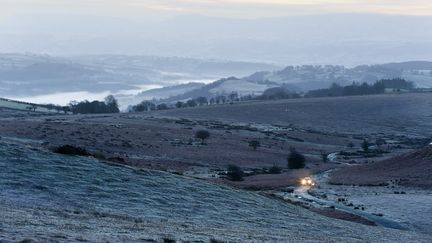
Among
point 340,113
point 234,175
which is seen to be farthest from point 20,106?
point 234,175

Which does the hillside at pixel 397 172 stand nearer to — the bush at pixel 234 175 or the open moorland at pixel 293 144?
the open moorland at pixel 293 144

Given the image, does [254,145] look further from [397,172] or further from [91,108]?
[91,108]

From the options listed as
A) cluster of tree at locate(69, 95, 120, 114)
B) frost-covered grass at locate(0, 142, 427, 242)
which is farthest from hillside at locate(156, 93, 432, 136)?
frost-covered grass at locate(0, 142, 427, 242)

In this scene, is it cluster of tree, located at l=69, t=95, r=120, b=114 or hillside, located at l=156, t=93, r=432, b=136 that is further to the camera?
cluster of tree, located at l=69, t=95, r=120, b=114

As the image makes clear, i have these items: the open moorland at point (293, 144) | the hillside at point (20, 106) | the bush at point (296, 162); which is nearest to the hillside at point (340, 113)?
the open moorland at point (293, 144)

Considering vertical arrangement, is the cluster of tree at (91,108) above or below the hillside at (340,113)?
above

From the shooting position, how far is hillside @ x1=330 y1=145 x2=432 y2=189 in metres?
43.5

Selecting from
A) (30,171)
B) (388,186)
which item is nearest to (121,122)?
(388,186)

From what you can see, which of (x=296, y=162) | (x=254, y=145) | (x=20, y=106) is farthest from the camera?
(x=20, y=106)

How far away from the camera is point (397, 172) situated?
156 feet

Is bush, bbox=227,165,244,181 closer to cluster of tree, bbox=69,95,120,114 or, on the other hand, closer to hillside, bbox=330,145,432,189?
hillside, bbox=330,145,432,189

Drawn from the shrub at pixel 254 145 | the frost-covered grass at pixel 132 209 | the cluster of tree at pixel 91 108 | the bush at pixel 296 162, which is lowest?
the bush at pixel 296 162

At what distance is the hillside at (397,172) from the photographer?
43.5m

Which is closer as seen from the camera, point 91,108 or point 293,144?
point 293,144
